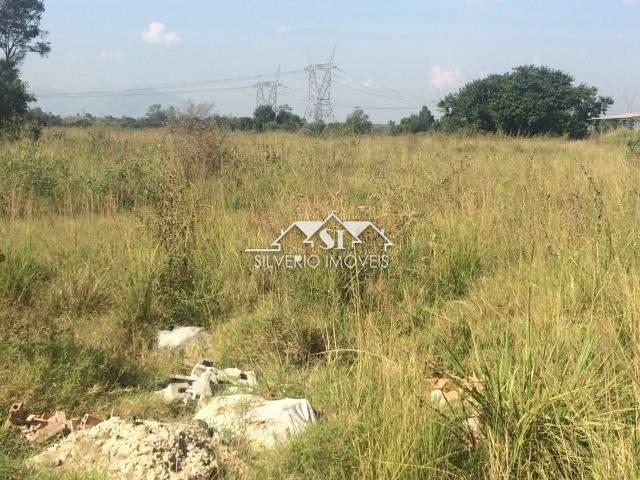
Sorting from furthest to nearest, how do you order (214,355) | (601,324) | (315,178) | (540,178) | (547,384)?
(540,178), (315,178), (214,355), (601,324), (547,384)

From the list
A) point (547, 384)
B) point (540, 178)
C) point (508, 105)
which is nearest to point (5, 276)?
point (547, 384)

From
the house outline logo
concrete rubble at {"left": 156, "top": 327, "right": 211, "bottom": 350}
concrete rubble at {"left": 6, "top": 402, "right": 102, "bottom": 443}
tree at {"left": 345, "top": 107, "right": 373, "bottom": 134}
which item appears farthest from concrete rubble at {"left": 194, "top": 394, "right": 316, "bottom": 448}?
tree at {"left": 345, "top": 107, "right": 373, "bottom": 134}

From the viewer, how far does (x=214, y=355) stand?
3527 mm

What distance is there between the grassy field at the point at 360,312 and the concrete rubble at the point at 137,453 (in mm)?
125

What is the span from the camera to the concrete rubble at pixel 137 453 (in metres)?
2.09

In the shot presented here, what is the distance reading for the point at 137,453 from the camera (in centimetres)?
213

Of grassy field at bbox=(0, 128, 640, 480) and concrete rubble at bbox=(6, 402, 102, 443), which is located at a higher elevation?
grassy field at bbox=(0, 128, 640, 480)

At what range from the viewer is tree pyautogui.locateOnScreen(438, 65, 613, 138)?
32.2 metres

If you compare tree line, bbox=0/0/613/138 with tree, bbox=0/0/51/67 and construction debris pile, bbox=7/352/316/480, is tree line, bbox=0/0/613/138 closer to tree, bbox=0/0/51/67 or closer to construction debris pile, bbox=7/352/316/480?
tree, bbox=0/0/51/67

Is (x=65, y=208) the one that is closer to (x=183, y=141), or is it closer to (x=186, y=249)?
(x=186, y=249)

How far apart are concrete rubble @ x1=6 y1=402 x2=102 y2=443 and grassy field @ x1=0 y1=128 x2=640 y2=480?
0.07 metres

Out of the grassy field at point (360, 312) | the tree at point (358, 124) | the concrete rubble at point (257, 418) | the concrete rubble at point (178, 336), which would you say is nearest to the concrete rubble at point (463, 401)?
the grassy field at point (360, 312)

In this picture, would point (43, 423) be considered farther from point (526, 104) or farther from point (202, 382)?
point (526, 104)

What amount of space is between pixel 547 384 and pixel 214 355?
218 centimetres
